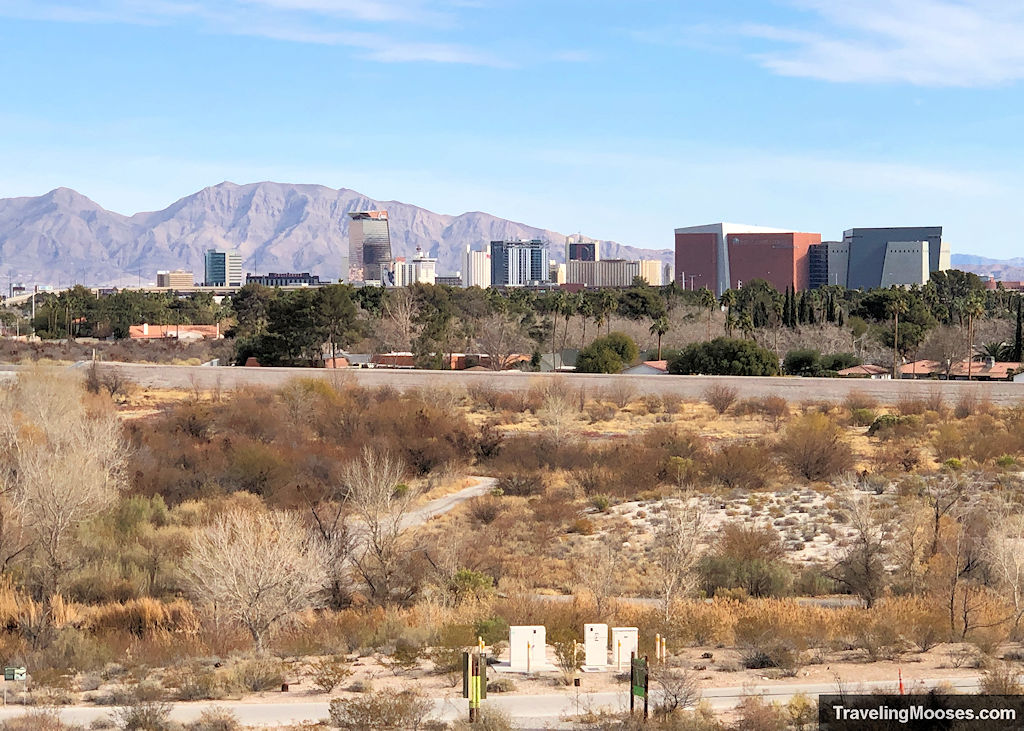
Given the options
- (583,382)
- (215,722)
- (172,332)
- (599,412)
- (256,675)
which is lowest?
(256,675)

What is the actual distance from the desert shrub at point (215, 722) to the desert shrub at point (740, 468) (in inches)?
966

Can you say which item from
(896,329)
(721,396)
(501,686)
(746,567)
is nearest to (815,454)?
(721,396)

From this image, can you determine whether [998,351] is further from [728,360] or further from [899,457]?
[899,457]

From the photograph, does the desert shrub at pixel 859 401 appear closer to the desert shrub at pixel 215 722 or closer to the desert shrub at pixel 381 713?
the desert shrub at pixel 381 713

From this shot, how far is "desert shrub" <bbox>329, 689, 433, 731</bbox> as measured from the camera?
14430mm

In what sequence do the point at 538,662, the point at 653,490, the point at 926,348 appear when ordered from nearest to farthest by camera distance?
1. the point at 538,662
2. the point at 653,490
3. the point at 926,348

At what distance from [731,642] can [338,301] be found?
56432mm

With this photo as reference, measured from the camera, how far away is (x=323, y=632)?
1988cm

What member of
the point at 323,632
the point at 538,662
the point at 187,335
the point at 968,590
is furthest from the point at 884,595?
the point at 187,335

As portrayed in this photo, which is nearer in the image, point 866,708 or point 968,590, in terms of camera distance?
point 866,708

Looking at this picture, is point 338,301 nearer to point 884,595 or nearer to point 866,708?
point 884,595

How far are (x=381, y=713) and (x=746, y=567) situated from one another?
12.3 meters

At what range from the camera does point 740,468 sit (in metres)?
Answer: 38.3

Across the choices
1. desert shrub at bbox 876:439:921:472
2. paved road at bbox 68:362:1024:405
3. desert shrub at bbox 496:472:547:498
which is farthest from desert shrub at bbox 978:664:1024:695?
paved road at bbox 68:362:1024:405
